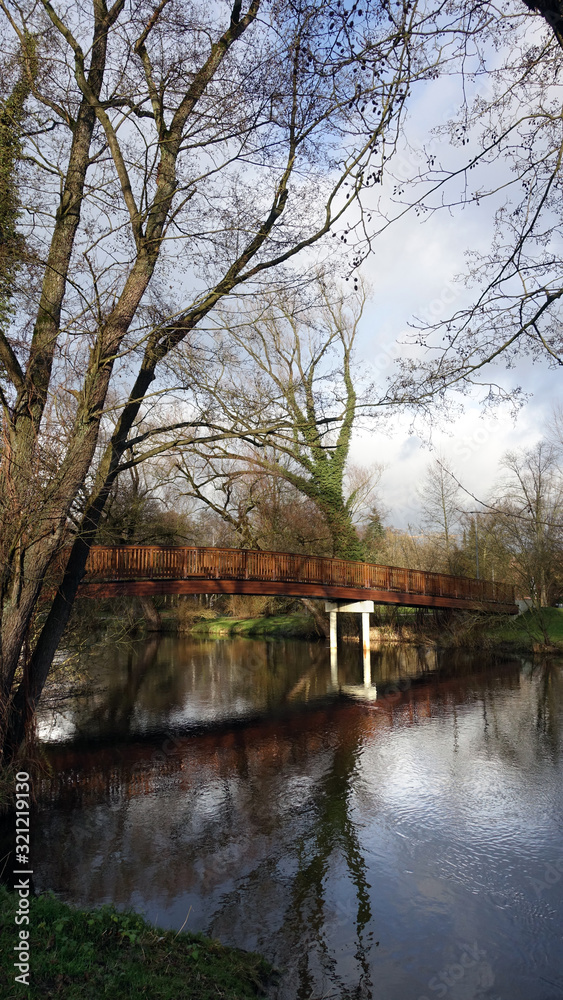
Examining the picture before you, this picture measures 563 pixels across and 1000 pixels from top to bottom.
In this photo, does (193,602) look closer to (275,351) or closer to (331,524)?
(331,524)

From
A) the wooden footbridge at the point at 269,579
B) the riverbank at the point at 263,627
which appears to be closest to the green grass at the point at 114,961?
the wooden footbridge at the point at 269,579

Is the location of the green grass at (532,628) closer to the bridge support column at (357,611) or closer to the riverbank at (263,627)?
the bridge support column at (357,611)

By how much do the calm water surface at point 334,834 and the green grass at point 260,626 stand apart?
18101 mm

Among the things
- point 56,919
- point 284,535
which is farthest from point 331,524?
point 56,919

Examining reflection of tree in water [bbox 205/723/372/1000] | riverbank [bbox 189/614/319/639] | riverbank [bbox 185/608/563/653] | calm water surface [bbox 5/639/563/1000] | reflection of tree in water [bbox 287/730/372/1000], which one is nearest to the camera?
reflection of tree in water [bbox 287/730/372/1000]

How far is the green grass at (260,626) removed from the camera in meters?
31.7

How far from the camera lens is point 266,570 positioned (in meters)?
18.8

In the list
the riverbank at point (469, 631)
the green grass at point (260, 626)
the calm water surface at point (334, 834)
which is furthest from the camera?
the green grass at point (260, 626)

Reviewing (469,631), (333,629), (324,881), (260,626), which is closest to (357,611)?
(333,629)

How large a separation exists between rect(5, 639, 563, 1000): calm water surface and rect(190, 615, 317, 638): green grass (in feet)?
59.4

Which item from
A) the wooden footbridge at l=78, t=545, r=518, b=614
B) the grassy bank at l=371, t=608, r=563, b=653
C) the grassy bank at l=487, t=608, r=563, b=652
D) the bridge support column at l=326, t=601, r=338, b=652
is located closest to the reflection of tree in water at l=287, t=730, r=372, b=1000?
the wooden footbridge at l=78, t=545, r=518, b=614

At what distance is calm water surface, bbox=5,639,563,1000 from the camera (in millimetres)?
4312

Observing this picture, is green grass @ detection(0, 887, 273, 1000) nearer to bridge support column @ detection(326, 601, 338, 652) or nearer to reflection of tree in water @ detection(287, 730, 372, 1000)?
reflection of tree in water @ detection(287, 730, 372, 1000)

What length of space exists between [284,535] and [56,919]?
22147mm
